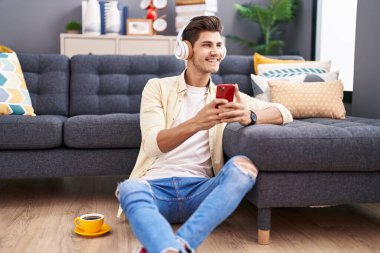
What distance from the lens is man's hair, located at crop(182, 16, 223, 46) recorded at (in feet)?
6.33

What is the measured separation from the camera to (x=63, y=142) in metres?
2.55

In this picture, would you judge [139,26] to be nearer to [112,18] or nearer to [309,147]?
[112,18]

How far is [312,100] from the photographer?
2.65 metres

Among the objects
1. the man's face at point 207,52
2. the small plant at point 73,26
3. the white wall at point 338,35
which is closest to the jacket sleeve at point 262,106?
the man's face at point 207,52

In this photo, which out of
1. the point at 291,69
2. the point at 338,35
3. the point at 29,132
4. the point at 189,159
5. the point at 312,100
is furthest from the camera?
the point at 338,35

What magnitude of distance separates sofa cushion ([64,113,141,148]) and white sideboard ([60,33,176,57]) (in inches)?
90.4

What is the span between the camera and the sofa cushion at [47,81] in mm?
2988

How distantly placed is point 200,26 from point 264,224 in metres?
0.87

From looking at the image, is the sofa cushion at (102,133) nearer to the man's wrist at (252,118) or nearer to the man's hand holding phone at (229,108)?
the man's wrist at (252,118)

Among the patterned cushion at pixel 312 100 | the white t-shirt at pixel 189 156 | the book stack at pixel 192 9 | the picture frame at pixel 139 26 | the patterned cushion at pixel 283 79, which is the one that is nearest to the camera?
the white t-shirt at pixel 189 156

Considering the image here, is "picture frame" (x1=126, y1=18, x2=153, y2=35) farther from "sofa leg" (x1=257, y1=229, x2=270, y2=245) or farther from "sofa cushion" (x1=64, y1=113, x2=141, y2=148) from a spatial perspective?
"sofa leg" (x1=257, y1=229, x2=270, y2=245)

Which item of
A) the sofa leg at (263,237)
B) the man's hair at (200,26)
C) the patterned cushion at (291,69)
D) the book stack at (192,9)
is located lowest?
the sofa leg at (263,237)

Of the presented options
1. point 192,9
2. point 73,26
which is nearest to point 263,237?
point 192,9

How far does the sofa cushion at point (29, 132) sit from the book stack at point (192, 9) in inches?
100
